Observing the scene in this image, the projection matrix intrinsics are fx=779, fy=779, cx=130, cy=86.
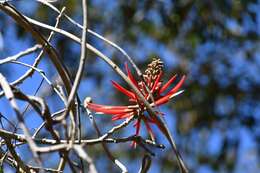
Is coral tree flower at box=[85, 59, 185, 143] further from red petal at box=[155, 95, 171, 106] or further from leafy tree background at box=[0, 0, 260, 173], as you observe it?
leafy tree background at box=[0, 0, 260, 173]

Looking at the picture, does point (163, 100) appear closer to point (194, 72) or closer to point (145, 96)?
point (145, 96)

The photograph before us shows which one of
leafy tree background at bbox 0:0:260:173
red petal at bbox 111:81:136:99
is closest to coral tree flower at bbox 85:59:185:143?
red petal at bbox 111:81:136:99

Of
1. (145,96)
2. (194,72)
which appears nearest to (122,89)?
(145,96)

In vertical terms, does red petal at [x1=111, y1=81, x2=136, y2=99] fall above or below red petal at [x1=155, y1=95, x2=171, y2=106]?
above

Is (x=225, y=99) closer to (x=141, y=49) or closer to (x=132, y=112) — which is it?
(x=141, y=49)

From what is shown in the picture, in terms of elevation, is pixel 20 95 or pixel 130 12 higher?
pixel 130 12

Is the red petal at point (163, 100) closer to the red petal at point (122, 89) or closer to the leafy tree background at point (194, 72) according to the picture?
the red petal at point (122, 89)

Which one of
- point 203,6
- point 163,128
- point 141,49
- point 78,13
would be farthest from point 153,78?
point 141,49

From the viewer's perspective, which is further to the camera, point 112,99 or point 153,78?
point 112,99
